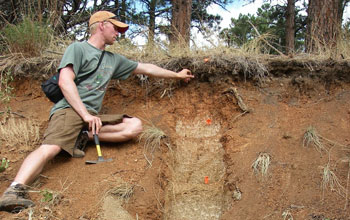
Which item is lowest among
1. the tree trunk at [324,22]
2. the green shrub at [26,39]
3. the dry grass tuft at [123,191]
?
the dry grass tuft at [123,191]

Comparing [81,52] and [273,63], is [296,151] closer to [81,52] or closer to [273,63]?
[273,63]

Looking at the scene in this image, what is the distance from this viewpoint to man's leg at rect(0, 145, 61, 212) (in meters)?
2.91

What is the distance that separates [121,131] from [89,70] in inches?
29.0

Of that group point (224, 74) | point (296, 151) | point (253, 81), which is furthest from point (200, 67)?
point (296, 151)

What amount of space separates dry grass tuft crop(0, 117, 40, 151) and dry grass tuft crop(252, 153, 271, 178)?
7.99 ft

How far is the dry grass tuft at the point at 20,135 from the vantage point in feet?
13.1

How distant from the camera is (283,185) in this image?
3.55 meters

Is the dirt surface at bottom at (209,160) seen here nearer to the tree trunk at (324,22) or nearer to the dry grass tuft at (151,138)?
the dry grass tuft at (151,138)

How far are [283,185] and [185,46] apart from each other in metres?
2.42

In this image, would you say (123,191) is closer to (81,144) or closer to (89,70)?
(81,144)

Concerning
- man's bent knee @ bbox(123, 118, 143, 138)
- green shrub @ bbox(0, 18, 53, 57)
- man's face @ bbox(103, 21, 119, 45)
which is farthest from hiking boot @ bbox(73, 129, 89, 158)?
green shrub @ bbox(0, 18, 53, 57)

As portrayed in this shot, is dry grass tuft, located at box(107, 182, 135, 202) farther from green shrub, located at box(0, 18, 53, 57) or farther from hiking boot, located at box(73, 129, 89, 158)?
green shrub, located at box(0, 18, 53, 57)

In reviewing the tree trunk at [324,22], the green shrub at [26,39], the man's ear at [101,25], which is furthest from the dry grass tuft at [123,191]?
the tree trunk at [324,22]

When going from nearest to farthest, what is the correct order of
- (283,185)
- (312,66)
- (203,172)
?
1. (283,185)
2. (203,172)
3. (312,66)
